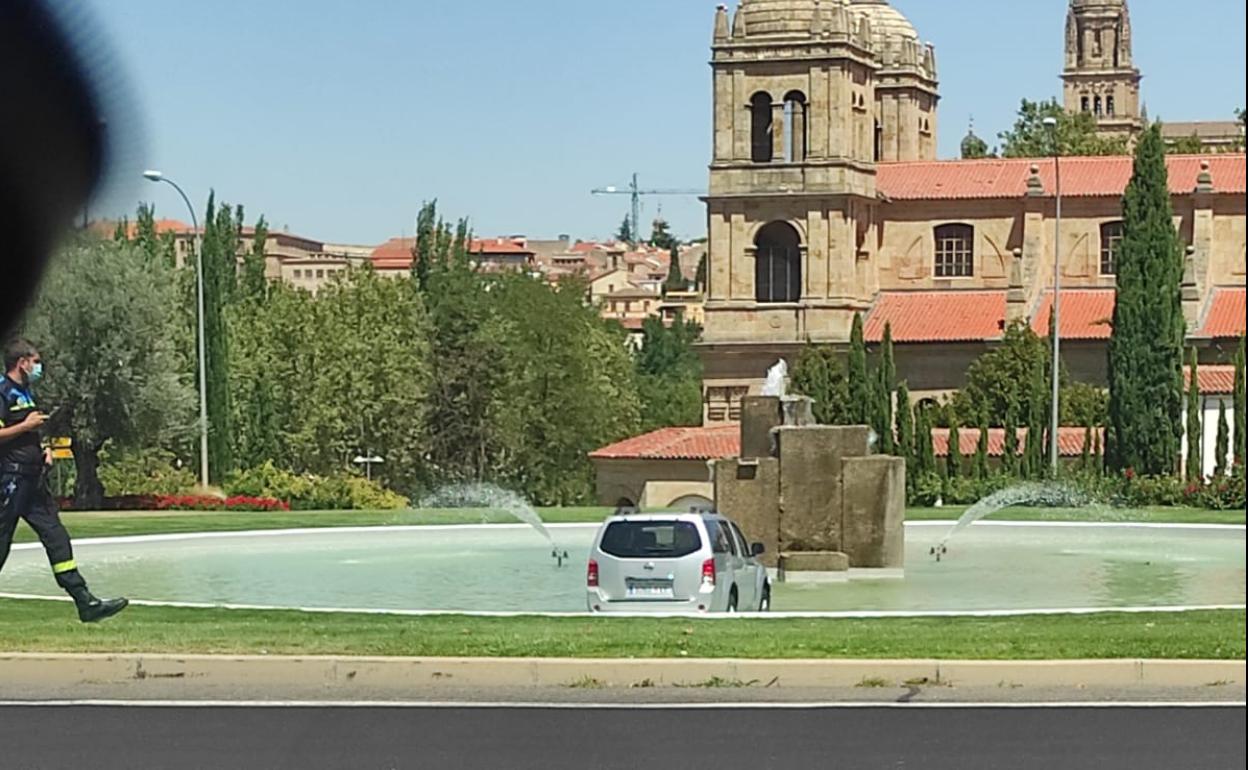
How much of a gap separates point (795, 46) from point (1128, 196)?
2376cm

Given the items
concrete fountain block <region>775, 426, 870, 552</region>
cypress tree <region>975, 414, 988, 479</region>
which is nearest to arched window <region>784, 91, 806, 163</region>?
cypress tree <region>975, 414, 988, 479</region>

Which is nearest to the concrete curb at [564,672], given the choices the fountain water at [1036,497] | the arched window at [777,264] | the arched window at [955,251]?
the fountain water at [1036,497]

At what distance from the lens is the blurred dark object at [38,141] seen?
41.2m

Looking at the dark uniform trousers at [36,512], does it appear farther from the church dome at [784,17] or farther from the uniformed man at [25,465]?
the church dome at [784,17]

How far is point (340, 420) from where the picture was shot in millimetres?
80062

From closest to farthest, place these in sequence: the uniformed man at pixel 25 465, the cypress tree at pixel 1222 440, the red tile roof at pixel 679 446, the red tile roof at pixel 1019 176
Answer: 1. the uniformed man at pixel 25 465
2. the cypress tree at pixel 1222 440
3. the red tile roof at pixel 679 446
4. the red tile roof at pixel 1019 176

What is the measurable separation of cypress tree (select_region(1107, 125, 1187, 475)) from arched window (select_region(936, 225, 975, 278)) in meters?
20.9

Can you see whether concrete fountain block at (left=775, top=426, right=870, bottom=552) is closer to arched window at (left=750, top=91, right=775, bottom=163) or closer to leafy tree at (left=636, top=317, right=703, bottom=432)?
arched window at (left=750, top=91, right=775, bottom=163)

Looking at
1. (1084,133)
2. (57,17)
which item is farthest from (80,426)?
(1084,133)

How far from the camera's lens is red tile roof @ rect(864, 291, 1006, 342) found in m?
86.1

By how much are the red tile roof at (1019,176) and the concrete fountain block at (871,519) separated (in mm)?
61880

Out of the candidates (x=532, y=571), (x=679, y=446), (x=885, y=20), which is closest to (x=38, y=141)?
(x=532, y=571)

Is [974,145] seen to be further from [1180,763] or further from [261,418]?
[1180,763]

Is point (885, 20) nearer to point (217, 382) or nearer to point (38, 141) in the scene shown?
point (217, 382)
